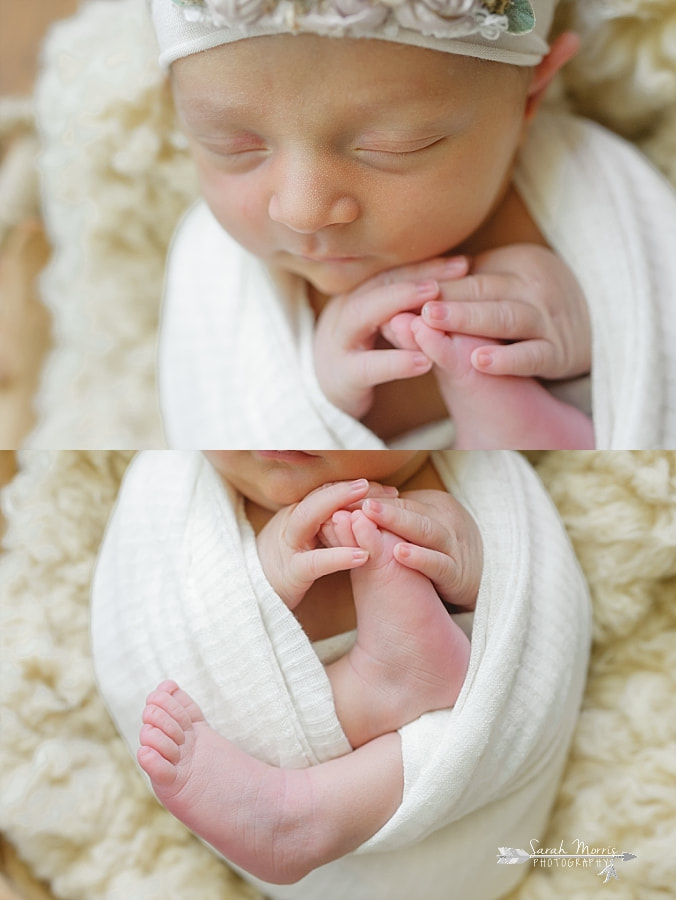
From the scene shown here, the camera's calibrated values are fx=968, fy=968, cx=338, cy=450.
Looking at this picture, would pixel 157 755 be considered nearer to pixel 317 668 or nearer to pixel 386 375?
pixel 317 668

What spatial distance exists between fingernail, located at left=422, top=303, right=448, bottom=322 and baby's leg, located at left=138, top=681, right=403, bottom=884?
282mm

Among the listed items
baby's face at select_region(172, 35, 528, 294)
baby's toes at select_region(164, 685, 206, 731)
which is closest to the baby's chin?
baby's face at select_region(172, 35, 528, 294)

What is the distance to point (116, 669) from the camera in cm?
62

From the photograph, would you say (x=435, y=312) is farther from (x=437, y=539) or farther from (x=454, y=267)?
(x=437, y=539)

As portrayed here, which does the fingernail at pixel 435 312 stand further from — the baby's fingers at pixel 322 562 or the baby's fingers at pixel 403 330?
the baby's fingers at pixel 322 562

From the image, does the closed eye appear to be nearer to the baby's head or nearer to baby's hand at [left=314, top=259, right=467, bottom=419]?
the baby's head

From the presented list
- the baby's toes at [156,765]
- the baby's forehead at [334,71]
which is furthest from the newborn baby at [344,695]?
the baby's forehead at [334,71]

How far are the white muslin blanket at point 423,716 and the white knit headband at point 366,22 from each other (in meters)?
0.25

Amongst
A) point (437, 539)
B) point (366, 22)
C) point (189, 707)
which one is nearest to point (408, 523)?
point (437, 539)

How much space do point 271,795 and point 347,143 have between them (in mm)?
384

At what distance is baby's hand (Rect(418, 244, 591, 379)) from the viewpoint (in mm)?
674

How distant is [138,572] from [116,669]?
0.06 m
